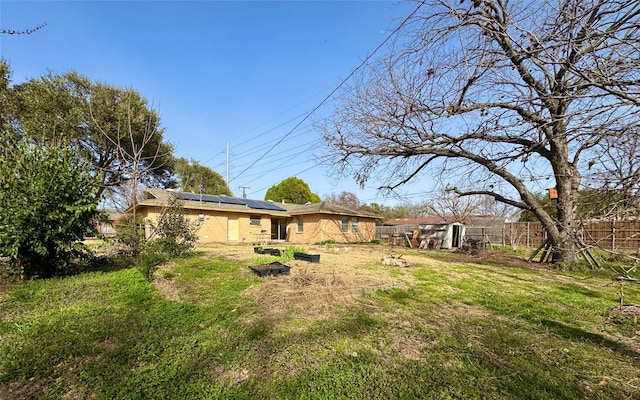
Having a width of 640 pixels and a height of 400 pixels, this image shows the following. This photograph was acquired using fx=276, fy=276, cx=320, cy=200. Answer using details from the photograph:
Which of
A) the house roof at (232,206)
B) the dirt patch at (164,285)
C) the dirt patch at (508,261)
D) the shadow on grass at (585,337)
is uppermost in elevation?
the house roof at (232,206)

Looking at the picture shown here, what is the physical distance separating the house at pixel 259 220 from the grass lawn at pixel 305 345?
13.0 meters

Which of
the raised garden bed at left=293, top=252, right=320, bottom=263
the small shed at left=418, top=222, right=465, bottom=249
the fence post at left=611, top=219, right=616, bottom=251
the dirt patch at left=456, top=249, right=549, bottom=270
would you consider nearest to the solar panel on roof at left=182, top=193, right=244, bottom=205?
the raised garden bed at left=293, top=252, right=320, bottom=263

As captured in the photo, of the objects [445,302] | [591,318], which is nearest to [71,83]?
[445,302]

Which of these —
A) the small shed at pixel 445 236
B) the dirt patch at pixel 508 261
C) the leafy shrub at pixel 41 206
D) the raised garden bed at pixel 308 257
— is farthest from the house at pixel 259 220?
the leafy shrub at pixel 41 206

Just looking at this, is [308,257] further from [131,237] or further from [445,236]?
[445,236]

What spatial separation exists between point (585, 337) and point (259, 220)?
743 inches

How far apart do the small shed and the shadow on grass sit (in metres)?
13.8

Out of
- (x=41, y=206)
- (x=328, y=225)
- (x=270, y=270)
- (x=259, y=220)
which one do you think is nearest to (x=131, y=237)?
(x=41, y=206)

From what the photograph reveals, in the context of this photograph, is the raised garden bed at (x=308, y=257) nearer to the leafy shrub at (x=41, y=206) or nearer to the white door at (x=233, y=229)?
the leafy shrub at (x=41, y=206)

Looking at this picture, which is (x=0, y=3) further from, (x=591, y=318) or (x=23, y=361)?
(x=591, y=318)

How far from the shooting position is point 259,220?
2064cm

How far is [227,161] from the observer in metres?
27.9

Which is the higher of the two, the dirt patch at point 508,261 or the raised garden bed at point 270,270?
the raised garden bed at point 270,270

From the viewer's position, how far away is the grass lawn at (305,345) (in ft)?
7.60
